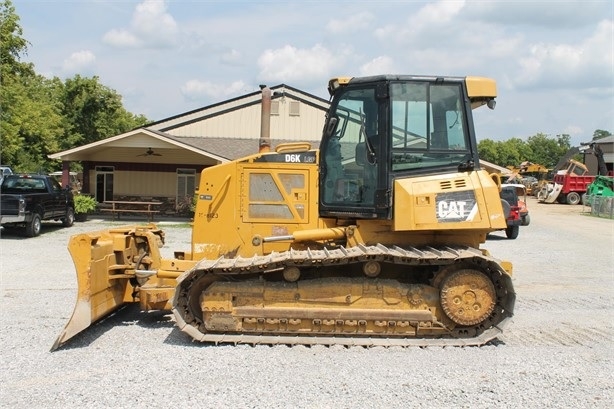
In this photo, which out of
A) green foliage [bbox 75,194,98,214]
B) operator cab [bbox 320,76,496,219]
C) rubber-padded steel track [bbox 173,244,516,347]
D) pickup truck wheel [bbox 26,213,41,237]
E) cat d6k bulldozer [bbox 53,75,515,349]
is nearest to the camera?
rubber-padded steel track [bbox 173,244,516,347]

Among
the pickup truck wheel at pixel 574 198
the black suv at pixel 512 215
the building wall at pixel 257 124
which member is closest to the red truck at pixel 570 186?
the pickup truck wheel at pixel 574 198

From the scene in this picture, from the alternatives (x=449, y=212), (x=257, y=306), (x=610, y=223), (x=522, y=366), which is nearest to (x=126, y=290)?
(x=257, y=306)

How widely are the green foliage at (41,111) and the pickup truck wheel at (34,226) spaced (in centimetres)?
1078

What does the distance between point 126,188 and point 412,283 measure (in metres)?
22.7

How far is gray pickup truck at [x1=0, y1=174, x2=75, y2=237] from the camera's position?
17.3 m

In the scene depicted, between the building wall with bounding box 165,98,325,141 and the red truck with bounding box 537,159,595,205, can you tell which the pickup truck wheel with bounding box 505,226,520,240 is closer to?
the building wall with bounding box 165,98,325,141

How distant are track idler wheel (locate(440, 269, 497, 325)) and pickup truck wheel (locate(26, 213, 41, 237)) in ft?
48.7

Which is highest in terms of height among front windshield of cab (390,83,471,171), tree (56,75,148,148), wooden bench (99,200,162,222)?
tree (56,75,148,148)

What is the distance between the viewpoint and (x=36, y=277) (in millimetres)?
11172

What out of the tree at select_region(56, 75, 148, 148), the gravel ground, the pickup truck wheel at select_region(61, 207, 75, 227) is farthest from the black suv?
the tree at select_region(56, 75, 148, 148)

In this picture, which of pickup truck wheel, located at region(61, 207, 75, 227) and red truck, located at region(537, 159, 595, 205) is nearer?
pickup truck wheel, located at region(61, 207, 75, 227)

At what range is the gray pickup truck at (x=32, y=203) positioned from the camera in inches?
680

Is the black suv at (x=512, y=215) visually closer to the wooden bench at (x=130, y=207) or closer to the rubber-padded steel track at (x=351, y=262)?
the rubber-padded steel track at (x=351, y=262)

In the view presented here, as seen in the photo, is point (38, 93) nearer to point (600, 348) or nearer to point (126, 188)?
point (126, 188)
